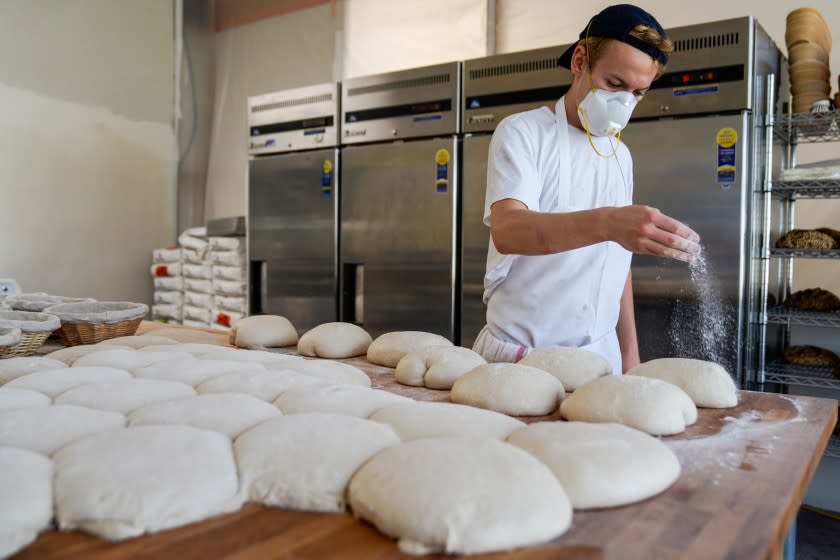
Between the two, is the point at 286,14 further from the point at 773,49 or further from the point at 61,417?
the point at 61,417

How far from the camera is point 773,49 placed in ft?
8.68

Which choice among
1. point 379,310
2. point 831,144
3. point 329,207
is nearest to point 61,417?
point 379,310

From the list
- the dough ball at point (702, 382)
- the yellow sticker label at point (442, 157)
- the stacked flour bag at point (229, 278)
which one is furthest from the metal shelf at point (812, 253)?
the stacked flour bag at point (229, 278)

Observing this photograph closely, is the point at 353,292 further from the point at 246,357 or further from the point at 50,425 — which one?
the point at 50,425

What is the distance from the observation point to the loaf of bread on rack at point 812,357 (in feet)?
8.38

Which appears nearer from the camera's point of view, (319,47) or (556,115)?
(556,115)

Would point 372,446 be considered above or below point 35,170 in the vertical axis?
below

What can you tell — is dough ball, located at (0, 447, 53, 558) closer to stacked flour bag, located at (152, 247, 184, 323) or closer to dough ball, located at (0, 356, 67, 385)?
Answer: dough ball, located at (0, 356, 67, 385)

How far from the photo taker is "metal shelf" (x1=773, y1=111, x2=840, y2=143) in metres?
2.38

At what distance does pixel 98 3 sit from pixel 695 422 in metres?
4.71

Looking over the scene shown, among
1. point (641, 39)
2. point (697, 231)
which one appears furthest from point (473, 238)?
point (641, 39)

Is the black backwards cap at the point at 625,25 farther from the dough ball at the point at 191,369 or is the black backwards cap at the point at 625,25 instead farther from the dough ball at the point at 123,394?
the dough ball at the point at 123,394

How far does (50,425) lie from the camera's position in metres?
0.91

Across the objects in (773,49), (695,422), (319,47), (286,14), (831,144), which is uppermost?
(286,14)
